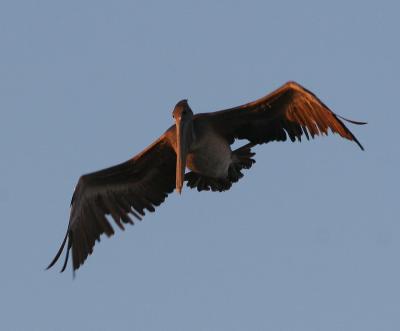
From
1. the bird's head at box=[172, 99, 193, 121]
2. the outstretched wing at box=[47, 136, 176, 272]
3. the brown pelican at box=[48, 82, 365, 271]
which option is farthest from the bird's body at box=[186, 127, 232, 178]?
the outstretched wing at box=[47, 136, 176, 272]

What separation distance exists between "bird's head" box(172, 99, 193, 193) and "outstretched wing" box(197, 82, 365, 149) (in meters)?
0.26

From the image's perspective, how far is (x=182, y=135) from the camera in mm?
15500

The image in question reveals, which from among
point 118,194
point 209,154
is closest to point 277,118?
point 209,154

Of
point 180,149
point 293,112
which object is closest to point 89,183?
point 180,149

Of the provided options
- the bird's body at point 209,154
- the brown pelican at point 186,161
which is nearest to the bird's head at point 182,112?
the brown pelican at point 186,161

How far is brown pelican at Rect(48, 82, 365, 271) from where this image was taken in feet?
51.0

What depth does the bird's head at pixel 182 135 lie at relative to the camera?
50.7 feet

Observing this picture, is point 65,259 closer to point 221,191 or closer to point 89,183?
point 89,183

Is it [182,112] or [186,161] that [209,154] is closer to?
[186,161]

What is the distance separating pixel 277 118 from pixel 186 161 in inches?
51.4

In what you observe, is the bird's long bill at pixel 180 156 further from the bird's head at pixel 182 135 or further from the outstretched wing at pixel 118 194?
the outstretched wing at pixel 118 194

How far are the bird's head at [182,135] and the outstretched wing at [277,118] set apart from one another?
10.4 inches

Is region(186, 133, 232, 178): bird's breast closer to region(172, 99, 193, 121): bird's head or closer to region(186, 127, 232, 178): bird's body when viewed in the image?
region(186, 127, 232, 178): bird's body

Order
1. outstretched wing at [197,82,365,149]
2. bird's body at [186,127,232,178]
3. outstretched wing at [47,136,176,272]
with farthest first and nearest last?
outstretched wing at [47,136,176,272] < bird's body at [186,127,232,178] < outstretched wing at [197,82,365,149]
